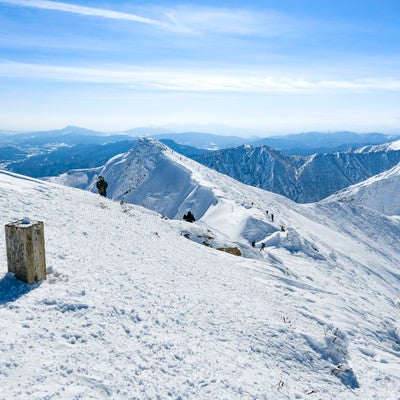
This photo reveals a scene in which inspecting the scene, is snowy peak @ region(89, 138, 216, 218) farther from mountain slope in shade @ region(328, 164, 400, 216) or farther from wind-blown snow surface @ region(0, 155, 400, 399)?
mountain slope in shade @ region(328, 164, 400, 216)

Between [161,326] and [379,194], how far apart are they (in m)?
187

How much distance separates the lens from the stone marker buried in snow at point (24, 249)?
9062 millimetres

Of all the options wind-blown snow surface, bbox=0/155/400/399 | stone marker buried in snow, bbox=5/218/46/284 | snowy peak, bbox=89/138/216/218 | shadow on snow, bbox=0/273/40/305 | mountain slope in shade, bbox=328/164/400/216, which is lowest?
mountain slope in shade, bbox=328/164/400/216

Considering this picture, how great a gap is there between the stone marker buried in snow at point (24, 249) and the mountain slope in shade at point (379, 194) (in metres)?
163

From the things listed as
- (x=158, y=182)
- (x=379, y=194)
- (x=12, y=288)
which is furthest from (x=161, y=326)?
(x=379, y=194)

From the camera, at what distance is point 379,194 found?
568 feet

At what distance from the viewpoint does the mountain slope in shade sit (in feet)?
530

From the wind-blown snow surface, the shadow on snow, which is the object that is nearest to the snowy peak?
the wind-blown snow surface

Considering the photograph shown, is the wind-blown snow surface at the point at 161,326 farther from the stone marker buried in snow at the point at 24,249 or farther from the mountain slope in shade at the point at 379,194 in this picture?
the mountain slope in shade at the point at 379,194

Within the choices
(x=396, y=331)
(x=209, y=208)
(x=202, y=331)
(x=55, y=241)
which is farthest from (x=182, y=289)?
(x=209, y=208)

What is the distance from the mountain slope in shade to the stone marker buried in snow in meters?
163

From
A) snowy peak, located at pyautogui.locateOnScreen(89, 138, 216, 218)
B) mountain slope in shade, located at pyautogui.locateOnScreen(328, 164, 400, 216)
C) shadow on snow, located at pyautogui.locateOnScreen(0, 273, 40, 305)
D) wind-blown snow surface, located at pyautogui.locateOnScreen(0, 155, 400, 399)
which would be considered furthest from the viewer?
mountain slope in shade, located at pyautogui.locateOnScreen(328, 164, 400, 216)

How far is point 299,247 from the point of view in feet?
126

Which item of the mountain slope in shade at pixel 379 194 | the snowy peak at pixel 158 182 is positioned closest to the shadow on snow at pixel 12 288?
the snowy peak at pixel 158 182
